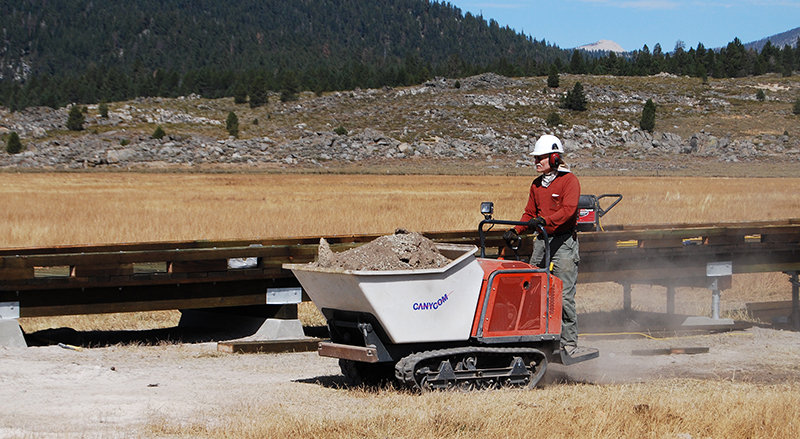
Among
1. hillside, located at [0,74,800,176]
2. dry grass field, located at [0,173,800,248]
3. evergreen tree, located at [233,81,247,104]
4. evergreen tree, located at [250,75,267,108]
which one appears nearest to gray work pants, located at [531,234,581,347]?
dry grass field, located at [0,173,800,248]

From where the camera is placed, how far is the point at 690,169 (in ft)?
252

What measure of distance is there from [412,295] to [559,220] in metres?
1.84

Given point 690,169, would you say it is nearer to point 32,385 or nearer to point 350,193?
point 350,193

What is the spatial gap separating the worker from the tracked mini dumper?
0.31m

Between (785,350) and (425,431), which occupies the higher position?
(425,431)

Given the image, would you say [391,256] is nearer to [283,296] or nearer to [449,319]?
[449,319]

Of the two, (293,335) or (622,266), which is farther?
(622,266)

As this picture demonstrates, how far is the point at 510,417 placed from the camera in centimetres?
621

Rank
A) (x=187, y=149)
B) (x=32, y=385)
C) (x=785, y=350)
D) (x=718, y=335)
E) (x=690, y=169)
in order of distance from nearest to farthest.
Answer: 1. (x=32, y=385)
2. (x=785, y=350)
3. (x=718, y=335)
4. (x=690, y=169)
5. (x=187, y=149)

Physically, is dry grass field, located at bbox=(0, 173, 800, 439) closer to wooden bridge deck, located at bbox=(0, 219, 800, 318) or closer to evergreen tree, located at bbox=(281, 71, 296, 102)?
wooden bridge deck, located at bbox=(0, 219, 800, 318)

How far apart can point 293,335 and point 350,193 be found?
2891 cm

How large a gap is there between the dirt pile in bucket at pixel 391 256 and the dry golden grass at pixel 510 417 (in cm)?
117

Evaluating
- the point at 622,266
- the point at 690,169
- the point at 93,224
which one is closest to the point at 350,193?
the point at 93,224

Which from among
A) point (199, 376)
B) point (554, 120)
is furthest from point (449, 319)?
point (554, 120)
